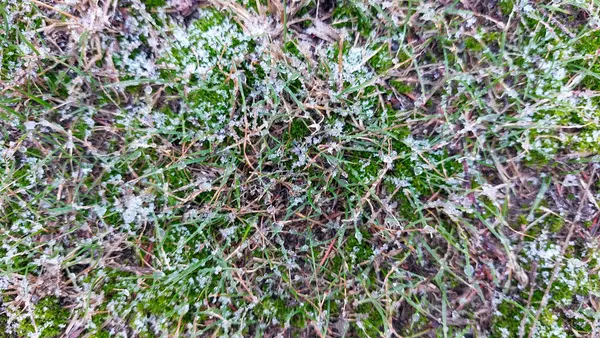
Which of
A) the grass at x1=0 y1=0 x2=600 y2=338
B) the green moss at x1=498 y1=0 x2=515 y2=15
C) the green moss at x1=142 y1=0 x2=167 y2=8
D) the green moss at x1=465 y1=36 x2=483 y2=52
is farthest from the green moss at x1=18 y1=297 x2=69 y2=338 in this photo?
the green moss at x1=498 y1=0 x2=515 y2=15

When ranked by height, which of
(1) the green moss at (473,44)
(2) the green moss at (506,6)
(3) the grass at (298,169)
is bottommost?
(3) the grass at (298,169)

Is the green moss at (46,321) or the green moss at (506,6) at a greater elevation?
the green moss at (506,6)

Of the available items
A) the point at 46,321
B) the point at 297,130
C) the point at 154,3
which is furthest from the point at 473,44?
the point at 46,321

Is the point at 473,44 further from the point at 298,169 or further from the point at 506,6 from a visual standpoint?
the point at 298,169

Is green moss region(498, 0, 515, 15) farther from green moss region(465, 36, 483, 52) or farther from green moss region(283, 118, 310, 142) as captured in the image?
green moss region(283, 118, 310, 142)

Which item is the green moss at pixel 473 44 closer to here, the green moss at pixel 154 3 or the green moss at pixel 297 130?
the green moss at pixel 297 130

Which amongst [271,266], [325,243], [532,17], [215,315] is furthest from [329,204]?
[532,17]

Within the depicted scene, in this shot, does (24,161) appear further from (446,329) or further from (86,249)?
(446,329)

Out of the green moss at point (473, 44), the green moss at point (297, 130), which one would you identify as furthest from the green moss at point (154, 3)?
the green moss at point (473, 44)

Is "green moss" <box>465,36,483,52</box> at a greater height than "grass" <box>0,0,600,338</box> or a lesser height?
greater
